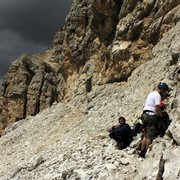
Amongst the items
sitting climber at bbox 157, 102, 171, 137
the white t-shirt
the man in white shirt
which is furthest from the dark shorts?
the white t-shirt

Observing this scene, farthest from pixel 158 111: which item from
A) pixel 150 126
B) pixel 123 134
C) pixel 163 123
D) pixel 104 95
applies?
pixel 104 95

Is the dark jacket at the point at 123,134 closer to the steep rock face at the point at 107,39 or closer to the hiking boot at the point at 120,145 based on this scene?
the hiking boot at the point at 120,145

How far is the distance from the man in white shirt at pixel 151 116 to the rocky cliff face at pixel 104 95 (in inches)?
→ 20.0

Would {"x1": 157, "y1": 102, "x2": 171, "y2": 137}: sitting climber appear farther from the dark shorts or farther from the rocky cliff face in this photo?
the rocky cliff face

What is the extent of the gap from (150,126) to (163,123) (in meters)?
0.47

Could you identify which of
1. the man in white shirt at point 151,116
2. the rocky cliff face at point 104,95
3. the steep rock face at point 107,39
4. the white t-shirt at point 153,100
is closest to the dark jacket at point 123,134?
the rocky cliff face at point 104,95

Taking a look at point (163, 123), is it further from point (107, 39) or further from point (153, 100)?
point (107, 39)

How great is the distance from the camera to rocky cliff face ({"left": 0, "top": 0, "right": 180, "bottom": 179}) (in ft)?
47.9

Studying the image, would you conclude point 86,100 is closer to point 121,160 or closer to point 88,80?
point 88,80

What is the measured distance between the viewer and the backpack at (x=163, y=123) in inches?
554

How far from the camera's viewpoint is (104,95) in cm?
3072

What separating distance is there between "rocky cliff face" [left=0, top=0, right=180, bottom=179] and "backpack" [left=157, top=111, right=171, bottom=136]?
0.37m

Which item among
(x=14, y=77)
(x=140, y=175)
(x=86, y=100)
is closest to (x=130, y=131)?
(x=140, y=175)

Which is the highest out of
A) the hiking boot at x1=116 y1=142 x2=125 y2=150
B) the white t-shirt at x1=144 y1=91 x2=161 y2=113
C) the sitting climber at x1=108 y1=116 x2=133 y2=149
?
the white t-shirt at x1=144 y1=91 x2=161 y2=113
